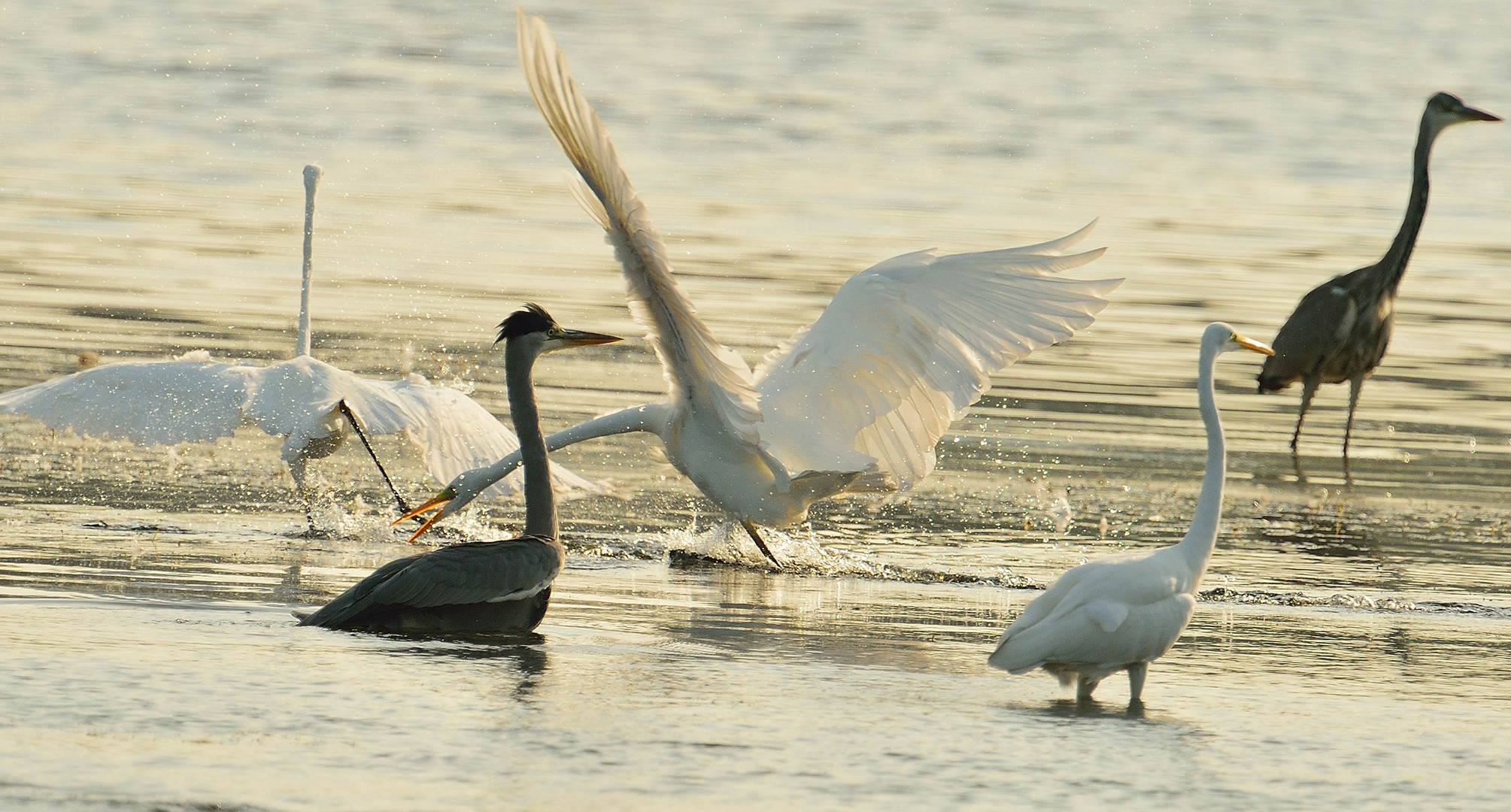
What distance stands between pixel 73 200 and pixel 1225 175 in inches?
497

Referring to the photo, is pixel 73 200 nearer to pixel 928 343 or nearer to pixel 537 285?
pixel 537 285

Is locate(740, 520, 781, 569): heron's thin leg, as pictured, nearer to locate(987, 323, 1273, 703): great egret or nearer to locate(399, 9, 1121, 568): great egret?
locate(399, 9, 1121, 568): great egret

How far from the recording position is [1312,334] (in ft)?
42.0

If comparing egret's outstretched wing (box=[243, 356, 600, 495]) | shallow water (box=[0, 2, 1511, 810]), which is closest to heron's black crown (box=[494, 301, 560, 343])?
shallow water (box=[0, 2, 1511, 810])

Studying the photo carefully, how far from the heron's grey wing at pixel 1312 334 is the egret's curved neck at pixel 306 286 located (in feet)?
18.5

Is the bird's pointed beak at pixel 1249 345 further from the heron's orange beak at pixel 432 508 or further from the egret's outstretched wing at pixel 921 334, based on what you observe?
the heron's orange beak at pixel 432 508

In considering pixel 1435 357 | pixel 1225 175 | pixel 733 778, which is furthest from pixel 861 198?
pixel 733 778

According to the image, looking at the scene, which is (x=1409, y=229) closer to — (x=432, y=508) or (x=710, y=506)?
(x=710, y=506)

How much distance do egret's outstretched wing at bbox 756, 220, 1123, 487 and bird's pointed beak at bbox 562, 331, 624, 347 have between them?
4.51 feet

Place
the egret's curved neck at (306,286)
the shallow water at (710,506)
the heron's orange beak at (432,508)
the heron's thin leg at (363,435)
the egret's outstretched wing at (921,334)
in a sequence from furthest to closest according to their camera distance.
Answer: the egret's curved neck at (306,286), the heron's thin leg at (363,435), the egret's outstretched wing at (921,334), the heron's orange beak at (432,508), the shallow water at (710,506)

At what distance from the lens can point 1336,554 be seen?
9.47 m

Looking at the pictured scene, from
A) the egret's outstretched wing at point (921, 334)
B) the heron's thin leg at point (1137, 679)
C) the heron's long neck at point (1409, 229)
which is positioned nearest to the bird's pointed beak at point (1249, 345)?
the heron's thin leg at point (1137, 679)

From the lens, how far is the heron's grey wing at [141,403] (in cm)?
922

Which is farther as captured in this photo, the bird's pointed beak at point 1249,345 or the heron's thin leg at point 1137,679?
the bird's pointed beak at point 1249,345
